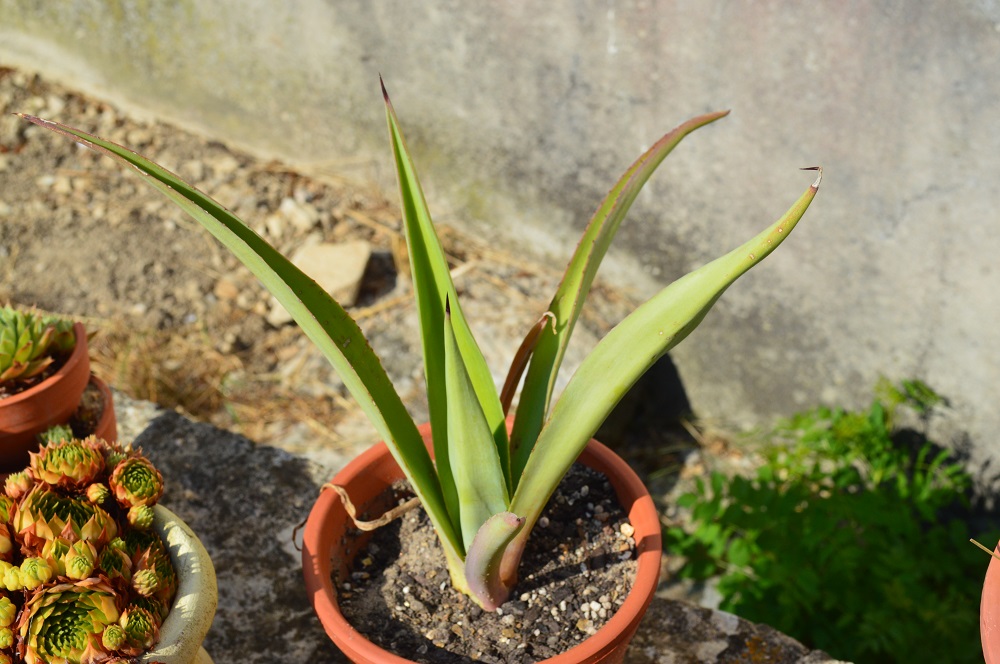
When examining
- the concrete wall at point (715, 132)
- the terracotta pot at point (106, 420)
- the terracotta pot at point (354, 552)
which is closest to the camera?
the terracotta pot at point (354, 552)

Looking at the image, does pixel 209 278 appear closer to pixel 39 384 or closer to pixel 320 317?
pixel 39 384

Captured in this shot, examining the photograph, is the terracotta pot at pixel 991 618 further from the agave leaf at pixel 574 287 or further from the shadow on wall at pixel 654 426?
the shadow on wall at pixel 654 426

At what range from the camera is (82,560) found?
99 cm

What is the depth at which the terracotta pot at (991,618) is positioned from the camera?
37.2 inches

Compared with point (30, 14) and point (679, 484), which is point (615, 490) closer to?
point (679, 484)

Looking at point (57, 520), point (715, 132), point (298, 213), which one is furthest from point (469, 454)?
point (298, 213)

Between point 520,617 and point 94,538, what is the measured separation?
1.65 ft

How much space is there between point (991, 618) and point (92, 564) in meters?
0.94

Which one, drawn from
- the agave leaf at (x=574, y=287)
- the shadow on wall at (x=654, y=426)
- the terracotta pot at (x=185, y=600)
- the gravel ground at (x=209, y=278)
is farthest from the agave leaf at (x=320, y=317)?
the shadow on wall at (x=654, y=426)

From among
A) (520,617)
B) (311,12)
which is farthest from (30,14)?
(520,617)

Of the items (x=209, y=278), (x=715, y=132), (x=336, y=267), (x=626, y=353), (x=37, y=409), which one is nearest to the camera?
(x=626, y=353)

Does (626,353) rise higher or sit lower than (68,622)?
higher

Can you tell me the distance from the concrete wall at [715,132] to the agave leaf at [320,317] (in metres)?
1.27

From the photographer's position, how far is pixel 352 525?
1255 mm
